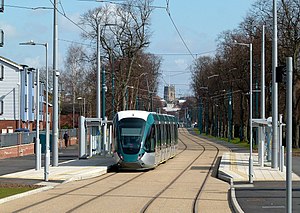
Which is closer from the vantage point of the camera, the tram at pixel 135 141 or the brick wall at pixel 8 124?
the tram at pixel 135 141

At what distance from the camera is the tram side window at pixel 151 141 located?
33.0m

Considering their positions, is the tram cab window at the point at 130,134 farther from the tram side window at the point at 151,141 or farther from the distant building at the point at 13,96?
the distant building at the point at 13,96

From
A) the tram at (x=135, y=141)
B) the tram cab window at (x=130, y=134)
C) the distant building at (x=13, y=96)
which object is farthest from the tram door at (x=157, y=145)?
the distant building at (x=13, y=96)

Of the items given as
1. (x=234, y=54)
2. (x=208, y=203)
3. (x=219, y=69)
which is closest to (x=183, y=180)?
(x=208, y=203)

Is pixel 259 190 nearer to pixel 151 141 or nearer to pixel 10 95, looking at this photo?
pixel 151 141

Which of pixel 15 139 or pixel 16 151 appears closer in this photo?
pixel 16 151

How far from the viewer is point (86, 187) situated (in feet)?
80.3

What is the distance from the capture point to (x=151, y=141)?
3350 cm

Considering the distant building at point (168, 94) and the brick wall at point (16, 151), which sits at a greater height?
the distant building at point (168, 94)

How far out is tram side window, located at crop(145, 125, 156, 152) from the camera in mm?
33019

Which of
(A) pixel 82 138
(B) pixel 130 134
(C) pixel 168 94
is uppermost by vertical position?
(C) pixel 168 94

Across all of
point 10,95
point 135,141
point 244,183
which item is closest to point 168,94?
point 10,95

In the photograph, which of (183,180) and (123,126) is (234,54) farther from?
(183,180)

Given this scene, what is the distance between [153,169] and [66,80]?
233 ft
